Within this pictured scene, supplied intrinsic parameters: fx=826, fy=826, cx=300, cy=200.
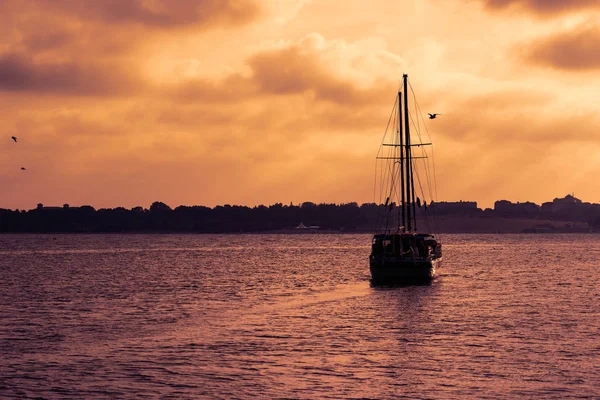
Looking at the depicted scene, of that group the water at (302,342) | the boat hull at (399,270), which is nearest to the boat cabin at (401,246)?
the boat hull at (399,270)

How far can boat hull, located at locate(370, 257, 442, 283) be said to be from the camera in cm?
8044

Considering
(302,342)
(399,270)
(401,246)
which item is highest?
(401,246)

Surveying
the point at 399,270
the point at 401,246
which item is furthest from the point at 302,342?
the point at 401,246

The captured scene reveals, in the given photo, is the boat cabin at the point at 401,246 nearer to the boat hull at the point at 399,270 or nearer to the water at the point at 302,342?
the boat hull at the point at 399,270

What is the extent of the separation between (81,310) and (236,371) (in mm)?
29765

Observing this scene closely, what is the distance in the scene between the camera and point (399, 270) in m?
80.6

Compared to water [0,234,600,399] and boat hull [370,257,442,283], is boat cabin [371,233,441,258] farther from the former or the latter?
water [0,234,600,399]

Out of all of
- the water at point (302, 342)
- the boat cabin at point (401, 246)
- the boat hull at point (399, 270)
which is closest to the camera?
the water at point (302, 342)

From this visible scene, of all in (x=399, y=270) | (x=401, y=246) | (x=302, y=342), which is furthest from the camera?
(x=401, y=246)

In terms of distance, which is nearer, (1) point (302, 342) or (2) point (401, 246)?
(1) point (302, 342)

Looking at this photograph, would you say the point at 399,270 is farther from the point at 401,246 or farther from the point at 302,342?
the point at 302,342

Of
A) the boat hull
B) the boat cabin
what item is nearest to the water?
the boat hull

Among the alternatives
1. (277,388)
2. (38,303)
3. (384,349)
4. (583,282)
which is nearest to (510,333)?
(384,349)

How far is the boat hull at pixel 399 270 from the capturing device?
8044cm
